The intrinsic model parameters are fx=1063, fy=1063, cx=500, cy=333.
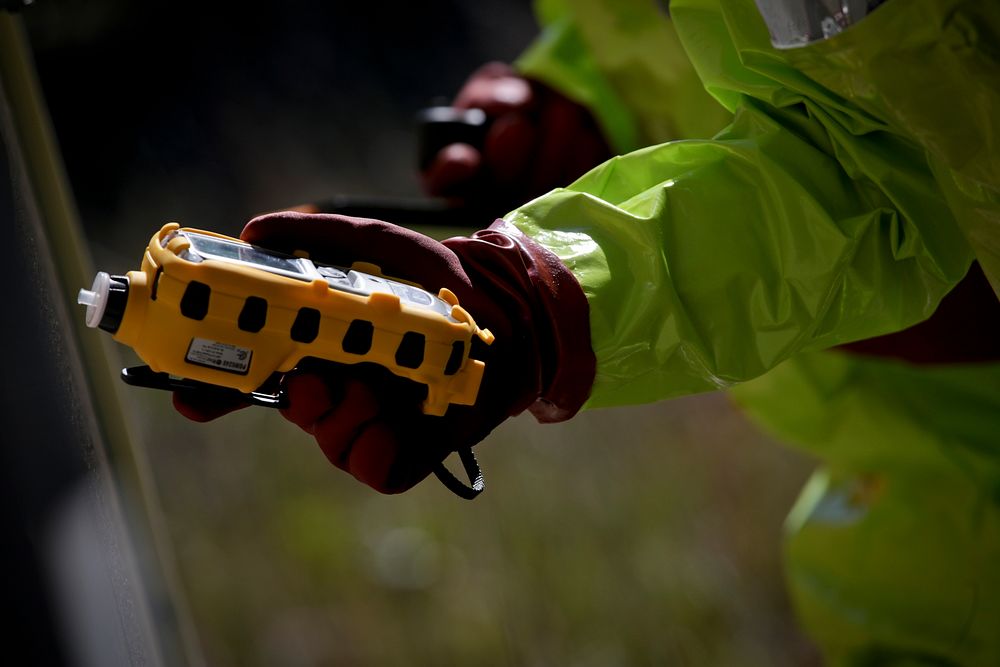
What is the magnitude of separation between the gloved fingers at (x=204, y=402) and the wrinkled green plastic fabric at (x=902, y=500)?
0.65 metres

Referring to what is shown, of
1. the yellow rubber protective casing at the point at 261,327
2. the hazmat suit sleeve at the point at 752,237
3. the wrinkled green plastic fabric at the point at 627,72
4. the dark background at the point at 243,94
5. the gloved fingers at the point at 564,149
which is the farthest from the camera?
the dark background at the point at 243,94

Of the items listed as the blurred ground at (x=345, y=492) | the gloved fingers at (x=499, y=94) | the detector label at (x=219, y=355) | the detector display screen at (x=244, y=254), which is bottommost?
the blurred ground at (x=345, y=492)

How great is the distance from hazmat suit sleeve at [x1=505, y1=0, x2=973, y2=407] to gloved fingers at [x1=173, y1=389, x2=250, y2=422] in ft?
0.63

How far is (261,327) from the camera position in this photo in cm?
49

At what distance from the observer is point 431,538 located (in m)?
1.80

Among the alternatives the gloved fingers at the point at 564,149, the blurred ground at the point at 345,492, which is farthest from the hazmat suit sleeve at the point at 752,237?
the blurred ground at the point at 345,492

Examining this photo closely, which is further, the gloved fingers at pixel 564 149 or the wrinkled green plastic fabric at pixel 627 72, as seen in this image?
the gloved fingers at pixel 564 149

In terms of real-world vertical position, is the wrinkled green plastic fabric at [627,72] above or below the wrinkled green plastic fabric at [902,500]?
above

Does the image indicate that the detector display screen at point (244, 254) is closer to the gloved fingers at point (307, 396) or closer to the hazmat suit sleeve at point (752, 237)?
the gloved fingers at point (307, 396)

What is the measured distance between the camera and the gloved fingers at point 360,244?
536 mm

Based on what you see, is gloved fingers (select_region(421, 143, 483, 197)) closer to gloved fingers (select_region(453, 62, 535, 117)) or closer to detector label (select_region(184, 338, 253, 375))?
gloved fingers (select_region(453, 62, 535, 117))

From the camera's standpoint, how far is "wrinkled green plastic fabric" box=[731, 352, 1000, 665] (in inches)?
39.3

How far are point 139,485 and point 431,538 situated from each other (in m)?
1.12

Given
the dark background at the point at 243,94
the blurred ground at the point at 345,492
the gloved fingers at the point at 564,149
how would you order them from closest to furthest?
the gloved fingers at the point at 564,149 < the blurred ground at the point at 345,492 < the dark background at the point at 243,94
